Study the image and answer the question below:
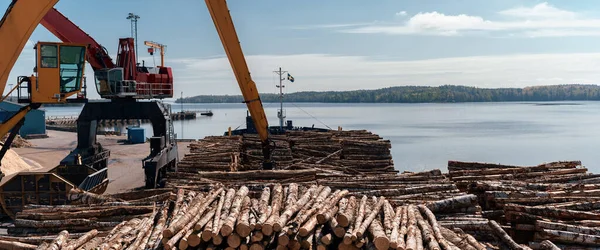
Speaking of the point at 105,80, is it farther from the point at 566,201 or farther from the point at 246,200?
the point at 566,201

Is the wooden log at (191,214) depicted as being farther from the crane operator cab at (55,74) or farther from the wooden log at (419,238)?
the crane operator cab at (55,74)

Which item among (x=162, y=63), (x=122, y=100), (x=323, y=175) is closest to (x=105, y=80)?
(x=122, y=100)

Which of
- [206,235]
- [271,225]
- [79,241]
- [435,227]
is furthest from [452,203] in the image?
[79,241]

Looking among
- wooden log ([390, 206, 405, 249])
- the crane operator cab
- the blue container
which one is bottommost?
the blue container

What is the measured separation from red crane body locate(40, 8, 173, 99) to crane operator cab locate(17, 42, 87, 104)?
2694 millimetres

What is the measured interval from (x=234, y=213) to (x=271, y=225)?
1.02 m

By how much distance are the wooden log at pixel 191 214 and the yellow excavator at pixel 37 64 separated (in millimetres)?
6976

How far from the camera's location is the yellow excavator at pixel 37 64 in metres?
13.3

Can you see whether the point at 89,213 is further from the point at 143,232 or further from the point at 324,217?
the point at 324,217

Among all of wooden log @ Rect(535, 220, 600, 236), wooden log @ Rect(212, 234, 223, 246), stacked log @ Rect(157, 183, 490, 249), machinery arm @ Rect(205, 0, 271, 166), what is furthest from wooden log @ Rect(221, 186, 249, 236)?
machinery arm @ Rect(205, 0, 271, 166)

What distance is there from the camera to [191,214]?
9.38m

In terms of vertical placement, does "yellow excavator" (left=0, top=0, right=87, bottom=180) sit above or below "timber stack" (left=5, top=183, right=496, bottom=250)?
above

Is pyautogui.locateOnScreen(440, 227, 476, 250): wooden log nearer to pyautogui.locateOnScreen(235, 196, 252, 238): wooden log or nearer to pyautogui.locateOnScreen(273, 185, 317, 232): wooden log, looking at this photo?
pyautogui.locateOnScreen(273, 185, 317, 232): wooden log

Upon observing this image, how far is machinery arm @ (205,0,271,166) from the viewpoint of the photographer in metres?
16.5
